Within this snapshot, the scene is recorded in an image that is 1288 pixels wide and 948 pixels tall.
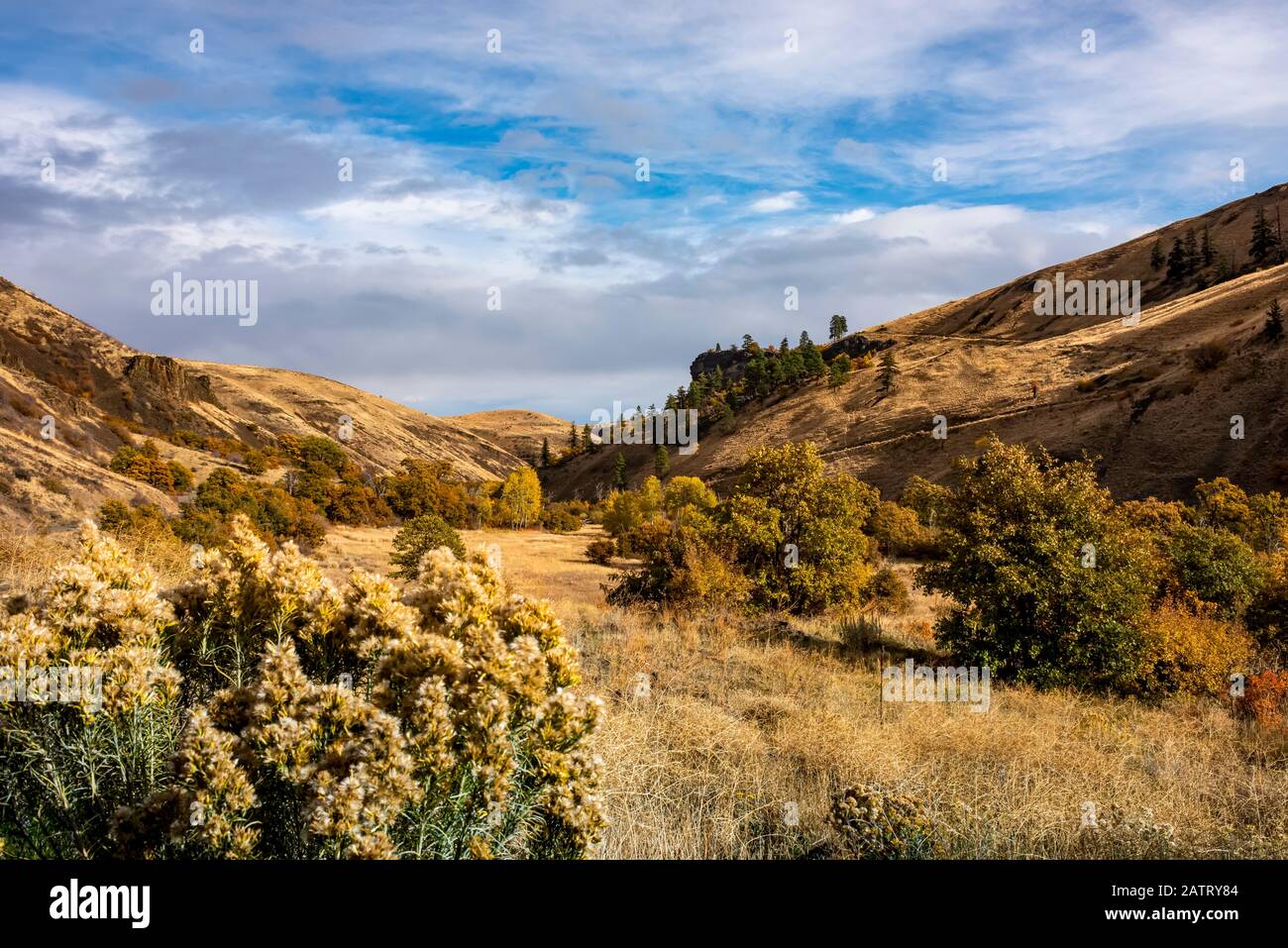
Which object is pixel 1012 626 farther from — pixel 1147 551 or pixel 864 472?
pixel 864 472

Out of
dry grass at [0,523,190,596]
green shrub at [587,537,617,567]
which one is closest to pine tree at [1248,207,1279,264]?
green shrub at [587,537,617,567]

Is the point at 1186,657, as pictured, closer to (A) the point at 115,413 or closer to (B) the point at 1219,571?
(B) the point at 1219,571

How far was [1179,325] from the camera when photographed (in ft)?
267

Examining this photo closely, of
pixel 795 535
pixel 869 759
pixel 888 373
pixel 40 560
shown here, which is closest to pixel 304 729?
pixel 869 759

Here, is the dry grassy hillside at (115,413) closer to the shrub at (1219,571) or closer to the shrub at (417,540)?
the shrub at (417,540)

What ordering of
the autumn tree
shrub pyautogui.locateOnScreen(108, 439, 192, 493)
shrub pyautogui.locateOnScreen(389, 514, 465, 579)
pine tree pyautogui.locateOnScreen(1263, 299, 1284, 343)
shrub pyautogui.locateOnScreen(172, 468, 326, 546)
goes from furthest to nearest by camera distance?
the autumn tree
pine tree pyautogui.locateOnScreen(1263, 299, 1284, 343)
shrub pyautogui.locateOnScreen(108, 439, 192, 493)
shrub pyautogui.locateOnScreen(172, 468, 326, 546)
shrub pyautogui.locateOnScreen(389, 514, 465, 579)

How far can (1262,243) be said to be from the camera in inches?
3939

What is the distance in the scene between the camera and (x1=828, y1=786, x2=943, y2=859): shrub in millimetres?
4738

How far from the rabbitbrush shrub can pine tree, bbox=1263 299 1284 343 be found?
258ft

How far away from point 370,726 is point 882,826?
376 centimetres

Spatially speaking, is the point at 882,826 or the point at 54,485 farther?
the point at 54,485

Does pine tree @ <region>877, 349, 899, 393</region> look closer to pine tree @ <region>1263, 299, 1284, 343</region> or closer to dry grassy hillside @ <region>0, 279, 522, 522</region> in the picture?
pine tree @ <region>1263, 299, 1284, 343</region>

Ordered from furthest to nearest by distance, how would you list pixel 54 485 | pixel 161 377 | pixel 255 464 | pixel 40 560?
pixel 161 377, pixel 255 464, pixel 54 485, pixel 40 560
